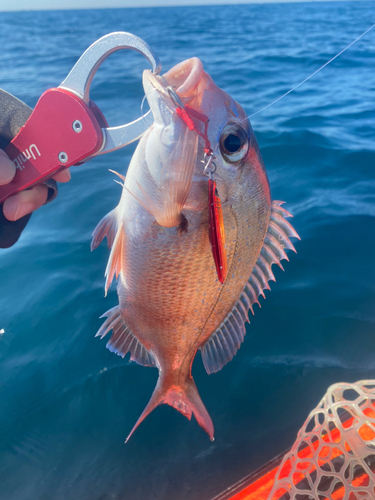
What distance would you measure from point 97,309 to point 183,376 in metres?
1.42

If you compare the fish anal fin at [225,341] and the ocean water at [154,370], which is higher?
the fish anal fin at [225,341]

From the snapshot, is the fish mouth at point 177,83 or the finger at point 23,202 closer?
the fish mouth at point 177,83

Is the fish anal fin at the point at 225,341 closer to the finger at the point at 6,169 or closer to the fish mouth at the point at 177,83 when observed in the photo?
the fish mouth at the point at 177,83

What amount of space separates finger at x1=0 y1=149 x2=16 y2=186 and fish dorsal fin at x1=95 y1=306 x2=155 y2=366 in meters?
0.87


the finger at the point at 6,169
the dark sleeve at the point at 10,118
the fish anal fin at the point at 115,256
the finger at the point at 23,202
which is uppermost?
the dark sleeve at the point at 10,118

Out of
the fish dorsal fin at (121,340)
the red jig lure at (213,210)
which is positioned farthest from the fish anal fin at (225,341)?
the red jig lure at (213,210)

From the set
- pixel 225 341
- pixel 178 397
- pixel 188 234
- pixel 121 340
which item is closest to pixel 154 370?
pixel 178 397

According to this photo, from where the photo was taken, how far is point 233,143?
1.49 metres

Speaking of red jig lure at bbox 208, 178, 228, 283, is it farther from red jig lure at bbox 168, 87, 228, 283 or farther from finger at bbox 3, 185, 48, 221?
finger at bbox 3, 185, 48, 221

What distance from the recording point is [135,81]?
9844mm

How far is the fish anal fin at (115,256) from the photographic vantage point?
1.65 meters

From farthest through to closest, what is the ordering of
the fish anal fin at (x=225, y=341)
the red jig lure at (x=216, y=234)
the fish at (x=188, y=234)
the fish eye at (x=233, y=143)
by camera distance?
the fish anal fin at (x=225, y=341) < the fish eye at (x=233, y=143) < the fish at (x=188, y=234) < the red jig lure at (x=216, y=234)

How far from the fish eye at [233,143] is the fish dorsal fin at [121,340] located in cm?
106

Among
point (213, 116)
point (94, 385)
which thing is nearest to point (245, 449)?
point (94, 385)
